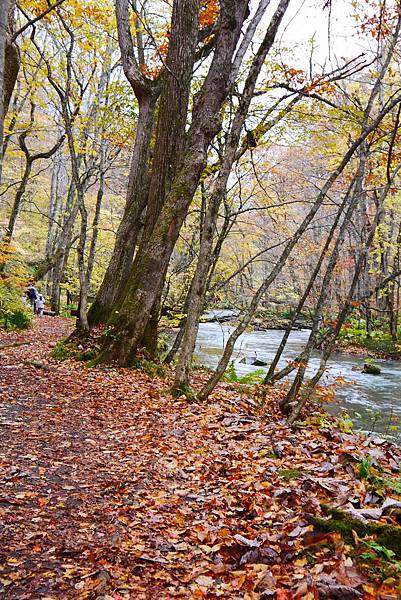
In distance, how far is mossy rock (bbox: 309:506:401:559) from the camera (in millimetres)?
2578

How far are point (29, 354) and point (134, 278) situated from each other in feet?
9.83

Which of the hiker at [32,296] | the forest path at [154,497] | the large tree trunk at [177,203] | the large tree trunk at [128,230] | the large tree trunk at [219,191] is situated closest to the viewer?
the forest path at [154,497]

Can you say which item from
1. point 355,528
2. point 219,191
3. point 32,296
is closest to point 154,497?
point 355,528

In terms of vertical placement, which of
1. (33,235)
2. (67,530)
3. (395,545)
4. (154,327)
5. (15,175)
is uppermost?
(15,175)

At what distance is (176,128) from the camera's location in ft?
26.9

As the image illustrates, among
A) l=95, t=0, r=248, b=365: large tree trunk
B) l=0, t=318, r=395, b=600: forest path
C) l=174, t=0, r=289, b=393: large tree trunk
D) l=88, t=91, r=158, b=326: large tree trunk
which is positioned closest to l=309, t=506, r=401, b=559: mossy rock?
l=0, t=318, r=395, b=600: forest path

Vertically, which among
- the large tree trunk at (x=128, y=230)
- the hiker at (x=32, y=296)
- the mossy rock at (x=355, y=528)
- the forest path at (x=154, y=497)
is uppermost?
the large tree trunk at (x=128, y=230)

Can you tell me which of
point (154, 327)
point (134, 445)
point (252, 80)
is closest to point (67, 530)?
point (134, 445)

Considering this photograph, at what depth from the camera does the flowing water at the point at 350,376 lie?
8.77m

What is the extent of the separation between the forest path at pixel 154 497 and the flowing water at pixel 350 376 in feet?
7.57

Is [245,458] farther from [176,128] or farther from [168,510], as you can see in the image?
[176,128]

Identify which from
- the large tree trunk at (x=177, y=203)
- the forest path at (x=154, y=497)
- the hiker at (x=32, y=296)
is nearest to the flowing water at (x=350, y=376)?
the large tree trunk at (x=177, y=203)

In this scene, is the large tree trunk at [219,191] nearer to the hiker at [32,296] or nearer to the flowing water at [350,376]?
the flowing water at [350,376]

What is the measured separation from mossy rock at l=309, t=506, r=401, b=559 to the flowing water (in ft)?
11.2
